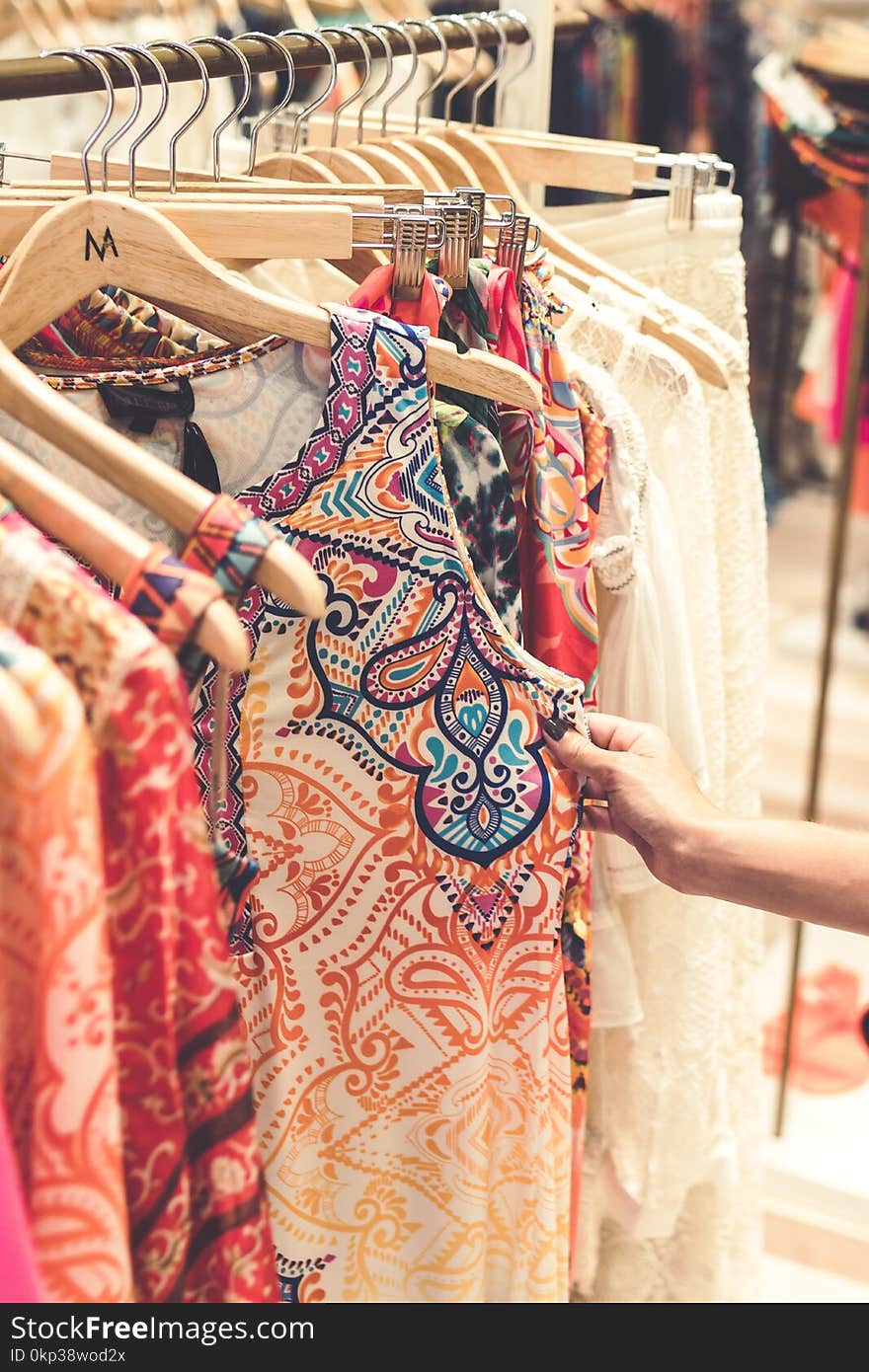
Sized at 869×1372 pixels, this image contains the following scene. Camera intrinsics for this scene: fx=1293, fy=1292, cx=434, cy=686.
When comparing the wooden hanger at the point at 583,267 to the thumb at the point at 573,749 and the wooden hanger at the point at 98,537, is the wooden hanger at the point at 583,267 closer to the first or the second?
the thumb at the point at 573,749

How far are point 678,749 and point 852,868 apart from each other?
0.59 feet

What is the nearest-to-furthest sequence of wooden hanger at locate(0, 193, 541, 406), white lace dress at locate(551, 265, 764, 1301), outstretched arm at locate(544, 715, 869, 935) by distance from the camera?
wooden hanger at locate(0, 193, 541, 406) → outstretched arm at locate(544, 715, 869, 935) → white lace dress at locate(551, 265, 764, 1301)

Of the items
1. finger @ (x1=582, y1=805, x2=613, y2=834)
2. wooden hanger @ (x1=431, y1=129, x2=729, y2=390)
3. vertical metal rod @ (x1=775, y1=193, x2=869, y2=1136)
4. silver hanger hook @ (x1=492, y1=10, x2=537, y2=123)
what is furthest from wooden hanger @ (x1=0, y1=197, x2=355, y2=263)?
vertical metal rod @ (x1=775, y1=193, x2=869, y2=1136)

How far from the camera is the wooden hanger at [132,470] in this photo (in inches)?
21.4

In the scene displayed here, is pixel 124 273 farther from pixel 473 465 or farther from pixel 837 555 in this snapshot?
pixel 837 555

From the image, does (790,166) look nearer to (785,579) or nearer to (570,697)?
(570,697)

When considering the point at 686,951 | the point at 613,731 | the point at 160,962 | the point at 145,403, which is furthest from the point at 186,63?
the point at 686,951

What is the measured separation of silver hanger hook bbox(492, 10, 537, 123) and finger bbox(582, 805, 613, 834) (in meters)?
0.75

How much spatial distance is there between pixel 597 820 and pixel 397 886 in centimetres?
17

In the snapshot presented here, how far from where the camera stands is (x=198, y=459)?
75 cm

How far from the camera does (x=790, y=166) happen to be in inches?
76.5

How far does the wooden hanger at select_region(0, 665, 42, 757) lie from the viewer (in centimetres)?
42

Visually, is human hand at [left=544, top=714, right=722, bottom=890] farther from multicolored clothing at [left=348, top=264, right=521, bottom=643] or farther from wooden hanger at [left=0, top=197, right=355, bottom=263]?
wooden hanger at [left=0, top=197, right=355, bottom=263]

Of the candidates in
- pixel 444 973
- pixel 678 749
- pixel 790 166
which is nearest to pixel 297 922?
pixel 444 973
